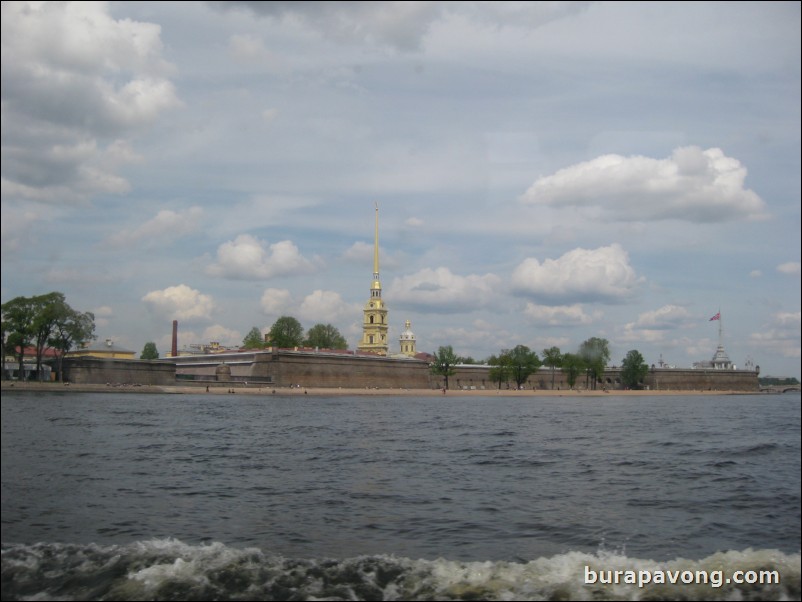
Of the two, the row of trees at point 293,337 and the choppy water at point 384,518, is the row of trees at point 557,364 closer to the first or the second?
the row of trees at point 293,337

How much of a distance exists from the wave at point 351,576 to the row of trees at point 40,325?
58012 millimetres

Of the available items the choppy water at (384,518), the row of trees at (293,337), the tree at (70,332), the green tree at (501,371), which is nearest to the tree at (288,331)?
the row of trees at (293,337)

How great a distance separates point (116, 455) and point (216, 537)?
9.26 m

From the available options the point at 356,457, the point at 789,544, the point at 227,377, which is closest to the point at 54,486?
the point at 356,457

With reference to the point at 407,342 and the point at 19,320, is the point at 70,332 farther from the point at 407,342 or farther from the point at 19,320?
the point at 407,342

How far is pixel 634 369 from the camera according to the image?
136 meters

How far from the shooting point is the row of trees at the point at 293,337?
116188 mm

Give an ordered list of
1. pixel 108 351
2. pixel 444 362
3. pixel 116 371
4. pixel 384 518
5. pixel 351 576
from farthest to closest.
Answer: pixel 444 362
pixel 108 351
pixel 116 371
pixel 384 518
pixel 351 576

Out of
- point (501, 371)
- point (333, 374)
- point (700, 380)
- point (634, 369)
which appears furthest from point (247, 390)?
point (700, 380)

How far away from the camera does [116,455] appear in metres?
18.9

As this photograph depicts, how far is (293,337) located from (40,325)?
58.5m

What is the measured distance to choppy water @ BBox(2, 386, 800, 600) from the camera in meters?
8.63

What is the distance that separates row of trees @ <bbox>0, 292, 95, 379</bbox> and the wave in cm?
5801

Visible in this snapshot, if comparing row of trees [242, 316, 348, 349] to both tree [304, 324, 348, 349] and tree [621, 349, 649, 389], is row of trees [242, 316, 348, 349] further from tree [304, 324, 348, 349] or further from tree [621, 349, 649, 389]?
tree [621, 349, 649, 389]
